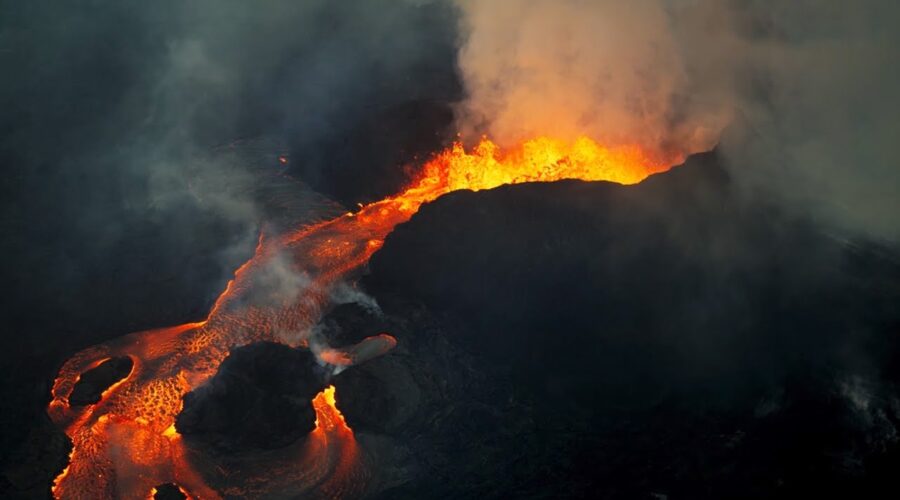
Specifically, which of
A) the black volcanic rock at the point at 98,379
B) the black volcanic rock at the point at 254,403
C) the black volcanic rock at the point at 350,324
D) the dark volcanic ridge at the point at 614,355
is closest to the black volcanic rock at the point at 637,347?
the dark volcanic ridge at the point at 614,355

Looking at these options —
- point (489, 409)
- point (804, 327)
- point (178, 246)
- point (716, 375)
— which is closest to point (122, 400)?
point (178, 246)

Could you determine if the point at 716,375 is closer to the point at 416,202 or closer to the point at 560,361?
the point at 560,361

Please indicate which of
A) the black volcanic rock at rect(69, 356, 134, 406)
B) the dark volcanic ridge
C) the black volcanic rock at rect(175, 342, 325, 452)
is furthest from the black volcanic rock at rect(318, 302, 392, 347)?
the black volcanic rock at rect(69, 356, 134, 406)

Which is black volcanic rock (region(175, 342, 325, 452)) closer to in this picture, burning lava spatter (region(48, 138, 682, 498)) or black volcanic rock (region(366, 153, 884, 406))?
burning lava spatter (region(48, 138, 682, 498))

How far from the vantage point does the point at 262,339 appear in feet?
39.9

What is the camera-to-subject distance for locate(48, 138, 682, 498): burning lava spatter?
10648 mm

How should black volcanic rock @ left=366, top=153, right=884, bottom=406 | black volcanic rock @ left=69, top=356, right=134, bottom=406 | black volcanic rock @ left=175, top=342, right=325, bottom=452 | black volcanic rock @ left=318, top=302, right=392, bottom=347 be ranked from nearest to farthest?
black volcanic rock @ left=175, top=342, right=325, bottom=452 → black volcanic rock @ left=69, top=356, right=134, bottom=406 → black volcanic rock @ left=366, top=153, right=884, bottom=406 → black volcanic rock @ left=318, top=302, right=392, bottom=347

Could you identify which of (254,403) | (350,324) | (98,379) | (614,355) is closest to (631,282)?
(614,355)

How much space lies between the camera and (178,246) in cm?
1427

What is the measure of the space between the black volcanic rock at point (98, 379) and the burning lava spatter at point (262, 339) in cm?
11

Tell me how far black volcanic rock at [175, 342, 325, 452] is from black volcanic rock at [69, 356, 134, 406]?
5.00ft

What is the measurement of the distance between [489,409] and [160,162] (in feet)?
36.4

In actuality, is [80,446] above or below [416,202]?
below

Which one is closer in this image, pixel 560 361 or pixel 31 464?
pixel 31 464
